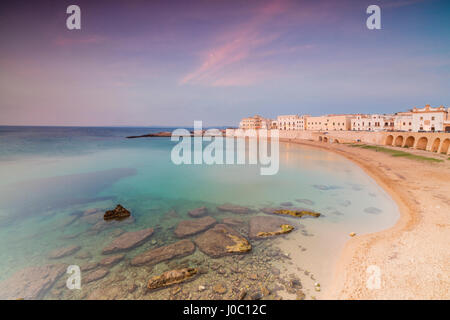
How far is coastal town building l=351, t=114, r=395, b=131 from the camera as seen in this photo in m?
62.8

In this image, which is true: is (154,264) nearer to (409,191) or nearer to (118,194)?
(118,194)

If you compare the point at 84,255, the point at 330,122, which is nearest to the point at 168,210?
the point at 84,255

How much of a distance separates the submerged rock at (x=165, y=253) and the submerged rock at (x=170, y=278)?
3.94ft

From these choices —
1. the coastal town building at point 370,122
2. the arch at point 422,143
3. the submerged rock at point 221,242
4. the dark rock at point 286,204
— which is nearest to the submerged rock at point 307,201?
the dark rock at point 286,204

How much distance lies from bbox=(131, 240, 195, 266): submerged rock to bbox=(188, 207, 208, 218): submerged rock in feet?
10.9

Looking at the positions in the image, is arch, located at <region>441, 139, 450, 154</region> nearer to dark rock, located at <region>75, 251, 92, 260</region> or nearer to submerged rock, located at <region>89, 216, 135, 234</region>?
submerged rock, located at <region>89, 216, 135, 234</region>

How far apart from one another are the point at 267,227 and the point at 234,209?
10.8 feet

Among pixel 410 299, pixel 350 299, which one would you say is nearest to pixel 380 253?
pixel 410 299

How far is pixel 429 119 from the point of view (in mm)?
44156

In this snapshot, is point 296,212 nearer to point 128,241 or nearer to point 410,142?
point 128,241

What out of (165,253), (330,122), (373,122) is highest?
(330,122)

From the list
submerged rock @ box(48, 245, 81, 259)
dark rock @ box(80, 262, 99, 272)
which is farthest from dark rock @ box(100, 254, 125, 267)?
submerged rock @ box(48, 245, 81, 259)

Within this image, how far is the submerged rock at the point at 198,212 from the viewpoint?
40.7ft

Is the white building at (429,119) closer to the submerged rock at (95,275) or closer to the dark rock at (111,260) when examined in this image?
the dark rock at (111,260)
